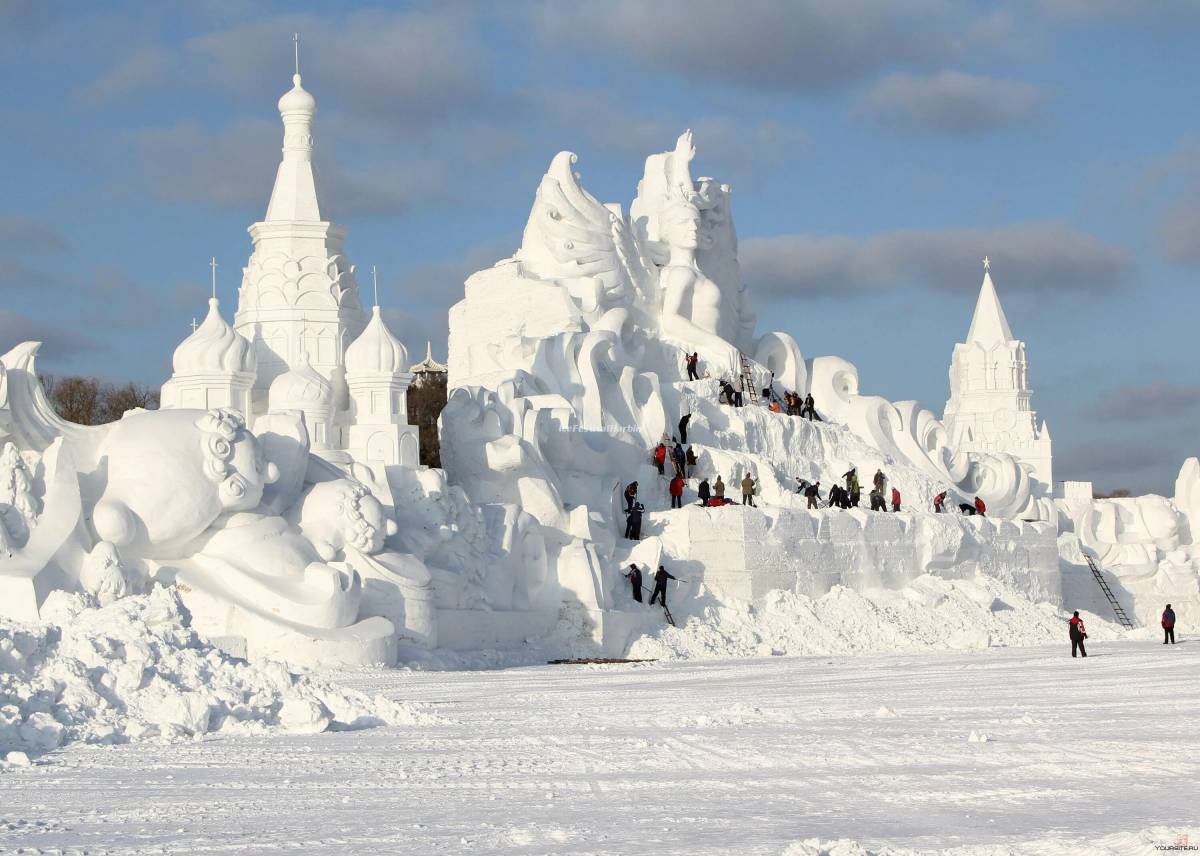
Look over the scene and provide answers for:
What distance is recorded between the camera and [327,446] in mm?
25422

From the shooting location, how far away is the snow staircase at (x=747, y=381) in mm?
33938

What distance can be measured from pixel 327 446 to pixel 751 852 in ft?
62.2

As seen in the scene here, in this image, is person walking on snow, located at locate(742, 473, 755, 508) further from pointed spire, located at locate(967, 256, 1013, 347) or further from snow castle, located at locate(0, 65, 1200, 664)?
pointed spire, located at locate(967, 256, 1013, 347)

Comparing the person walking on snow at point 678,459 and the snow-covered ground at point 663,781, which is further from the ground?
the person walking on snow at point 678,459

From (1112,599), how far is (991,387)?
10.8m

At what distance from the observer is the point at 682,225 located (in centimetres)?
3459

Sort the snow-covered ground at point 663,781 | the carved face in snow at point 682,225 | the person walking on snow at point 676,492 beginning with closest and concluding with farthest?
the snow-covered ground at point 663,781, the person walking on snow at point 676,492, the carved face in snow at point 682,225

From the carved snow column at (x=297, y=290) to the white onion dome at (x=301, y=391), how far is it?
1.39 m

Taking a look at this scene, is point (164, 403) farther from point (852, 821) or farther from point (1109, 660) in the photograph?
point (852, 821)

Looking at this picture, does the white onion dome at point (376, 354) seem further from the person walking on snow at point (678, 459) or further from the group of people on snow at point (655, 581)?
the person walking on snow at point (678, 459)

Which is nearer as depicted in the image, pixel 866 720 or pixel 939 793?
pixel 939 793

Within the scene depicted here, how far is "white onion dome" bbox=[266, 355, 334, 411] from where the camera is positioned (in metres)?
25.4

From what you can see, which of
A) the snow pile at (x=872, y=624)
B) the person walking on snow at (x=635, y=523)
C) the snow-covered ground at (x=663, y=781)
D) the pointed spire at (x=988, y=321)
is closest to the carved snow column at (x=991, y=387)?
the pointed spire at (x=988, y=321)

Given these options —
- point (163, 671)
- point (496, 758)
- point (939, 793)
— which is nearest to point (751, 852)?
point (939, 793)
